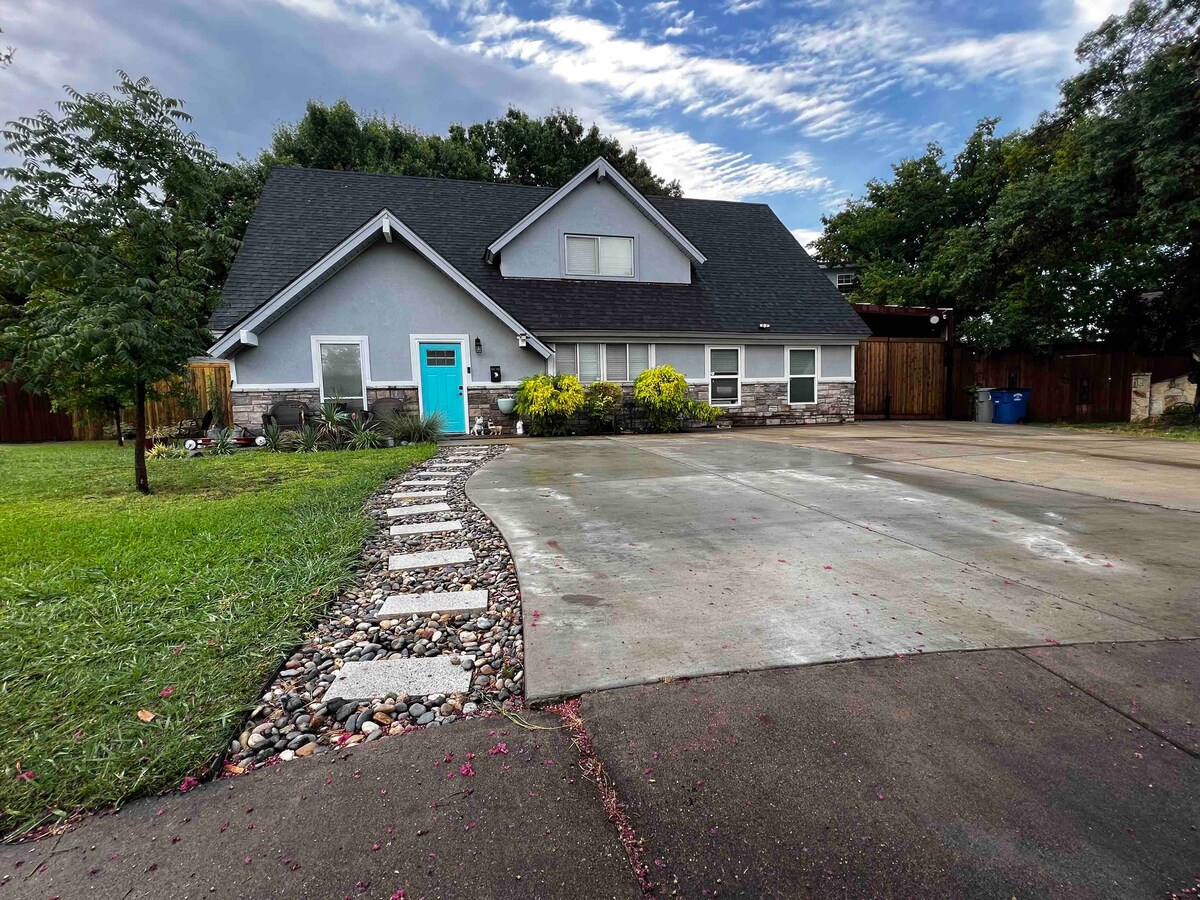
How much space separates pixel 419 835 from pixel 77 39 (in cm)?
1215

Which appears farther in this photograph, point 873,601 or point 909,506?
point 909,506

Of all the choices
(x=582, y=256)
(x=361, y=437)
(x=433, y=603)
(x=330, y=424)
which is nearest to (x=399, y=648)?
(x=433, y=603)

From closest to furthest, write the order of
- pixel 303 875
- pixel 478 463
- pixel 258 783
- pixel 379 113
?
1. pixel 303 875
2. pixel 258 783
3. pixel 478 463
4. pixel 379 113

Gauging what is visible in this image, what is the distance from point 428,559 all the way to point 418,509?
1.63 meters

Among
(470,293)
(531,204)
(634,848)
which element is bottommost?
(634,848)

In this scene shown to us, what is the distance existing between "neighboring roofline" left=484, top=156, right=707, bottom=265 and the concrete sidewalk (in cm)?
1316

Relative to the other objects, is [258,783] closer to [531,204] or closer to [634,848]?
[634,848]

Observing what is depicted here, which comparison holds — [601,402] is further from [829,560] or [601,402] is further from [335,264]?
[829,560]

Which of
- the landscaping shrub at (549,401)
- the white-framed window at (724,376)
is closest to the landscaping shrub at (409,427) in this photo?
the landscaping shrub at (549,401)

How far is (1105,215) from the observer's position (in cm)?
1273

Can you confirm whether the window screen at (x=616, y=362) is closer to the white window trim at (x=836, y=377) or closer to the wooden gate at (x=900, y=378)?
the white window trim at (x=836, y=377)

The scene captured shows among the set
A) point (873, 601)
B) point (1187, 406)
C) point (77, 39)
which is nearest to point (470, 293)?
point (77, 39)

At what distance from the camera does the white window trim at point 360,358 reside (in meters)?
11.6

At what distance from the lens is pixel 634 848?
1.50 metres
